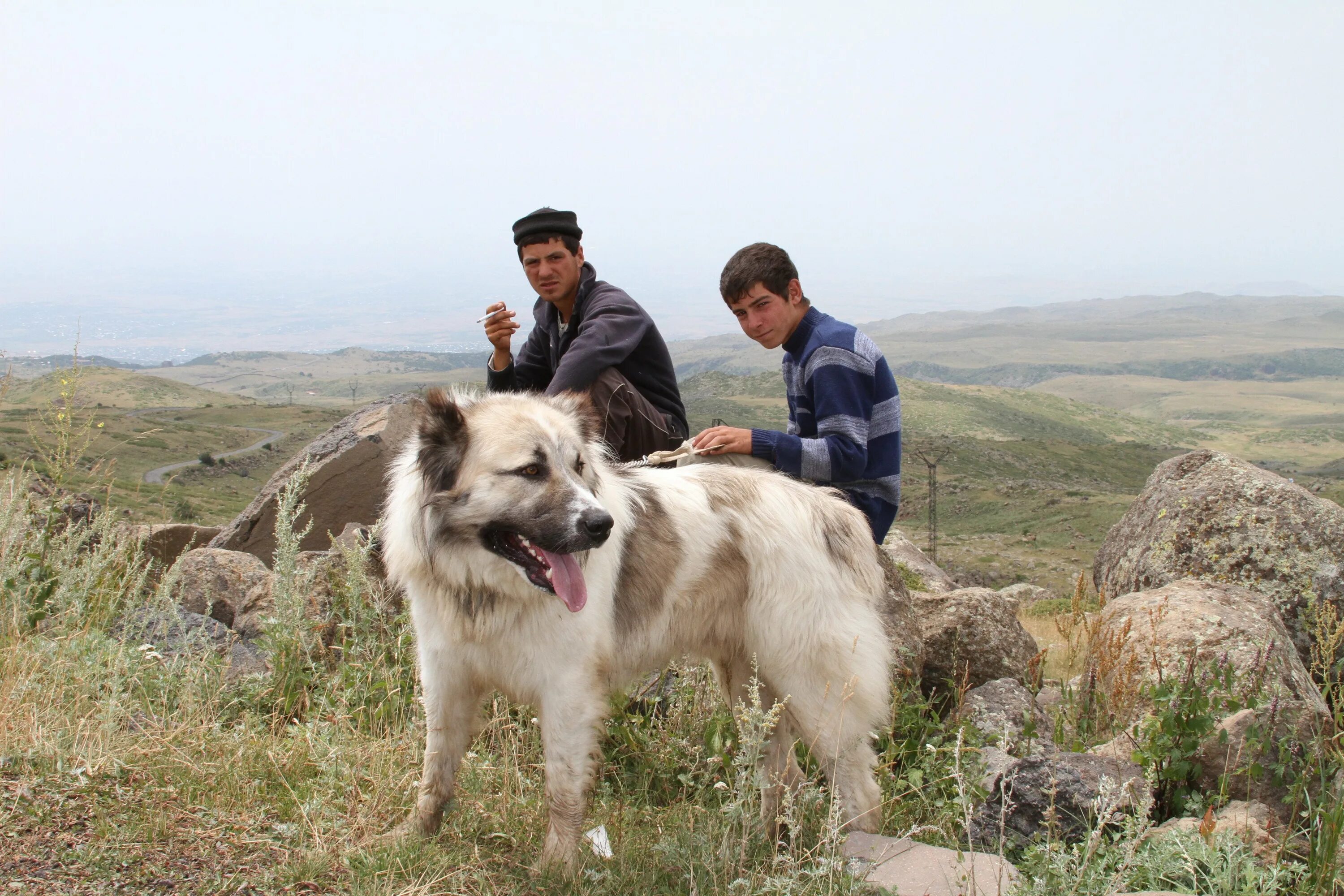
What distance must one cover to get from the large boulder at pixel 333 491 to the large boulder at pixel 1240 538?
252 inches

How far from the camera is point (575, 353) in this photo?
514 cm

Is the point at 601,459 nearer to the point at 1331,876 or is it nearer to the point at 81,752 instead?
the point at 81,752

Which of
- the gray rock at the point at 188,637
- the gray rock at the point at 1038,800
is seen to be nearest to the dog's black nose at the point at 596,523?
the gray rock at the point at 1038,800

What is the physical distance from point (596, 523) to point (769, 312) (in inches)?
85.9

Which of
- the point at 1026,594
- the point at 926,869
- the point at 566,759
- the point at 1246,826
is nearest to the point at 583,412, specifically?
the point at 566,759

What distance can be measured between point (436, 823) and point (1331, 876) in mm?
3325

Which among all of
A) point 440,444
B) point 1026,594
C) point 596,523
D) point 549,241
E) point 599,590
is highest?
point 549,241

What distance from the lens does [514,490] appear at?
10.3 ft

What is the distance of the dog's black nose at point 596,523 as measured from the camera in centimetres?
301

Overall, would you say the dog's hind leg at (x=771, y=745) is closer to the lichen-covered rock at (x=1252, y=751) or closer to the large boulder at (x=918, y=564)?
the lichen-covered rock at (x=1252, y=751)

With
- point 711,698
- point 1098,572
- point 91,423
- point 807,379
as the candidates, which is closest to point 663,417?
point 807,379

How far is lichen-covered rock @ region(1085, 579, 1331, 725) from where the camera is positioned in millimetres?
4492

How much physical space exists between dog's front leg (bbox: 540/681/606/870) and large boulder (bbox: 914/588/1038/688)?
2.87 metres

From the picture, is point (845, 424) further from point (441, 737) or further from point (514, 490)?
point (441, 737)
